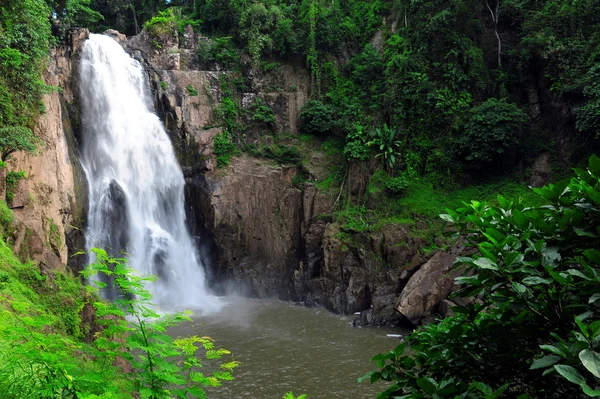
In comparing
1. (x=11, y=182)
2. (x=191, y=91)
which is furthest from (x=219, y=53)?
(x=11, y=182)

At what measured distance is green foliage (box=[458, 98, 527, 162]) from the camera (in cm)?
1900

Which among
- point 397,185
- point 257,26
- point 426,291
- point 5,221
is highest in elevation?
point 257,26

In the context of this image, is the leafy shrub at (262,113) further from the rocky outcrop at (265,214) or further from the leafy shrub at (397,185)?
the leafy shrub at (397,185)

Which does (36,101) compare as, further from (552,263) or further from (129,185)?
(552,263)

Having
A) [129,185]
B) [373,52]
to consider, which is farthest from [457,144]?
[129,185]

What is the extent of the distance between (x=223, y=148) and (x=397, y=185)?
9691mm

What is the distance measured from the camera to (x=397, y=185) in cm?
1997

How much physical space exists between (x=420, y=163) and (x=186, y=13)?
19618 mm

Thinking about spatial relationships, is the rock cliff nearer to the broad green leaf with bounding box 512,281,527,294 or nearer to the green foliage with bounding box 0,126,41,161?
the green foliage with bounding box 0,126,41,161

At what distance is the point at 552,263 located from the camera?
2.21m

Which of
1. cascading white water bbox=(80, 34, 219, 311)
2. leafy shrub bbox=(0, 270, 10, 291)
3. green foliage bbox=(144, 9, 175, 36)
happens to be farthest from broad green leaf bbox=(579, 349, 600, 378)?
green foliage bbox=(144, 9, 175, 36)

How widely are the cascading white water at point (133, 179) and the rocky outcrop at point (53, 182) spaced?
2.45 ft

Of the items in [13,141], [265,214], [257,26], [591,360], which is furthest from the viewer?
[257,26]

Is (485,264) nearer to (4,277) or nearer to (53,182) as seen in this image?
(4,277)
